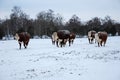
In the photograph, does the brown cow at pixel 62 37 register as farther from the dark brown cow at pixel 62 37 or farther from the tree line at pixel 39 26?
the tree line at pixel 39 26

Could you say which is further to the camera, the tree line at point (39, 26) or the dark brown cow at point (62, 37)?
the tree line at point (39, 26)

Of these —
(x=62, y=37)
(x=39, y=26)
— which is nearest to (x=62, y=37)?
(x=62, y=37)

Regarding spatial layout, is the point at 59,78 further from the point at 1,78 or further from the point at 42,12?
the point at 42,12

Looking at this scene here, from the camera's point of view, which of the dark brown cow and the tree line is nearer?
the dark brown cow

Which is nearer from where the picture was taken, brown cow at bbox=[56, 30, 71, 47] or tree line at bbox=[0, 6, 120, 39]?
brown cow at bbox=[56, 30, 71, 47]

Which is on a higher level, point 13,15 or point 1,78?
point 13,15

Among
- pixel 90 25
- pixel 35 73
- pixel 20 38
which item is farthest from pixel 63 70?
pixel 90 25

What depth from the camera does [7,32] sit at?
9288 centimetres

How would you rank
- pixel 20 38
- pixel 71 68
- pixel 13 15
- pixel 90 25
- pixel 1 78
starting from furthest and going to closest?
pixel 90 25
pixel 13 15
pixel 20 38
pixel 71 68
pixel 1 78

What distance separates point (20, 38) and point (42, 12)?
73.6 meters

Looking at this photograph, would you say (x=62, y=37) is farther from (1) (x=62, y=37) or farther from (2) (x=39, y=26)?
(2) (x=39, y=26)

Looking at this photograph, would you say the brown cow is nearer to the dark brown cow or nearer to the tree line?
the dark brown cow

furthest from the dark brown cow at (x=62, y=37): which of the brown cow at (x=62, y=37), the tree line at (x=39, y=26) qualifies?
the tree line at (x=39, y=26)

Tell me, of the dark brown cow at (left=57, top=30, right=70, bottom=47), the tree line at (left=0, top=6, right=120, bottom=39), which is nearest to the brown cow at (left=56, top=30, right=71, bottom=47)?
the dark brown cow at (left=57, top=30, right=70, bottom=47)
